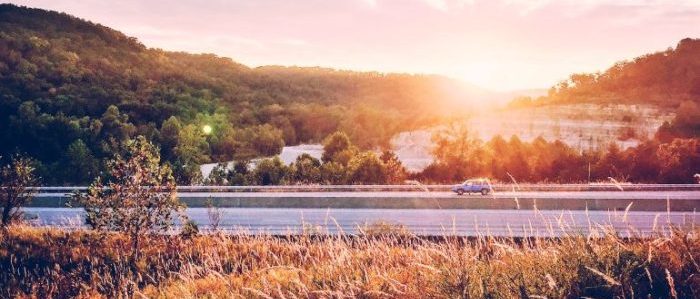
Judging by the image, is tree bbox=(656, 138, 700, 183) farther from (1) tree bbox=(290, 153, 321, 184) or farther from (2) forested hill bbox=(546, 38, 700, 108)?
(2) forested hill bbox=(546, 38, 700, 108)

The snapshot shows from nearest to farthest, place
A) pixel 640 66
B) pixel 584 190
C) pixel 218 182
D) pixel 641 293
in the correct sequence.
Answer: pixel 641 293, pixel 584 190, pixel 218 182, pixel 640 66

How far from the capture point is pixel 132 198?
13945 millimetres

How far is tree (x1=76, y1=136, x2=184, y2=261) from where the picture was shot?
1379cm

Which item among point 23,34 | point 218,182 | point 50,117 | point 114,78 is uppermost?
point 23,34

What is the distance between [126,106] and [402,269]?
155 ft

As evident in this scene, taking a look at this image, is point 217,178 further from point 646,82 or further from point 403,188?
point 646,82

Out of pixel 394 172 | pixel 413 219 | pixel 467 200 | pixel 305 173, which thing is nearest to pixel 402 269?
pixel 413 219

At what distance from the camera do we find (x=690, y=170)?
26.3 meters

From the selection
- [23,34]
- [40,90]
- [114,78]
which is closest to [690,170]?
[40,90]

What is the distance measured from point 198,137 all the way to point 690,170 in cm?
3151

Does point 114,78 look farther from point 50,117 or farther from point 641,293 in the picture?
point 641,293

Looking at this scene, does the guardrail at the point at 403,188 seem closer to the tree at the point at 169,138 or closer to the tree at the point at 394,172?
the tree at the point at 394,172

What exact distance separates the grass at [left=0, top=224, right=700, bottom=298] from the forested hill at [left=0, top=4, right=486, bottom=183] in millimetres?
15233

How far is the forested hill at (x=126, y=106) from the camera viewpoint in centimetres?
4128
